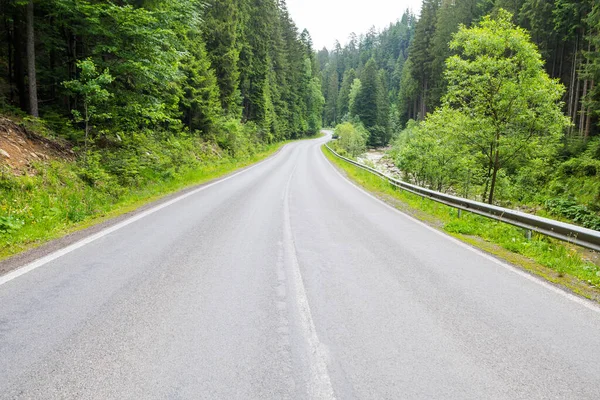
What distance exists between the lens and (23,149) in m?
Result: 9.40

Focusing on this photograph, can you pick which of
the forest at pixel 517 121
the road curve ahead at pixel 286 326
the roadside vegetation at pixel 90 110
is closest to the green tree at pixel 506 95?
the forest at pixel 517 121

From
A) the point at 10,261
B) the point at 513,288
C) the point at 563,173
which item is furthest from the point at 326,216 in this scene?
the point at 563,173

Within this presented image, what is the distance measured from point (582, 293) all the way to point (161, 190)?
41.3 ft

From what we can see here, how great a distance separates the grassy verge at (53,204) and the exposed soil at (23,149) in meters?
0.33

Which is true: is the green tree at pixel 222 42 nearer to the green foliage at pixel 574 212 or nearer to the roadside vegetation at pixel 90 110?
the roadside vegetation at pixel 90 110

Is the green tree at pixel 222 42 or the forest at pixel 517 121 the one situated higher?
the green tree at pixel 222 42

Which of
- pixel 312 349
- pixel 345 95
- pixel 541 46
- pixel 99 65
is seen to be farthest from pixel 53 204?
pixel 345 95

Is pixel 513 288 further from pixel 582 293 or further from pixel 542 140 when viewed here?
pixel 542 140

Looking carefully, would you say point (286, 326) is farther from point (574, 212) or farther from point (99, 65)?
point (574, 212)

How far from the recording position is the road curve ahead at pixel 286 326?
2576mm

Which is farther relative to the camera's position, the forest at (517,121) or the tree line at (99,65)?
the forest at (517,121)

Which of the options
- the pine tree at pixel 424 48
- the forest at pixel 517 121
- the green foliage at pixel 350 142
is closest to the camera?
the forest at pixel 517 121

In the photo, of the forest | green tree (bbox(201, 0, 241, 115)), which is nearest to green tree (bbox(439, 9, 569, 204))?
the forest

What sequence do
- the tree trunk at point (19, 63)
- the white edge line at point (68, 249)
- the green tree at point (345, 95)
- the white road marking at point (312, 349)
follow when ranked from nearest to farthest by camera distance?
the white road marking at point (312, 349) < the white edge line at point (68, 249) < the tree trunk at point (19, 63) < the green tree at point (345, 95)
